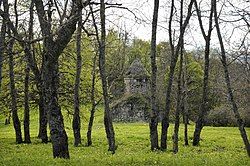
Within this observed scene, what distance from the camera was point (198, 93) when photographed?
5772cm

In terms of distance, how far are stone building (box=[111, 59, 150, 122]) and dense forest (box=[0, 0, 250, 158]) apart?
2.07m

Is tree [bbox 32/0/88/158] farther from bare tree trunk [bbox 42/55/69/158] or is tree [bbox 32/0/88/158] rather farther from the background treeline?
the background treeline

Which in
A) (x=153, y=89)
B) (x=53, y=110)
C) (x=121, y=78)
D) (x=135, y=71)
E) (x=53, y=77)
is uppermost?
(x=135, y=71)

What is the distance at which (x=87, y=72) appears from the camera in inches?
1364

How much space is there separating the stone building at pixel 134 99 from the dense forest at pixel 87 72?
2.07 metres

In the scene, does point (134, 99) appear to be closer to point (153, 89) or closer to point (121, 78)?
point (121, 78)

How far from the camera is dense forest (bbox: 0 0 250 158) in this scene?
14.5 meters

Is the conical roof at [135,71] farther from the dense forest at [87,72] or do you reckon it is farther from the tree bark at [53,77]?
the tree bark at [53,77]

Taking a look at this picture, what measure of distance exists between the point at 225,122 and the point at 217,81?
643cm

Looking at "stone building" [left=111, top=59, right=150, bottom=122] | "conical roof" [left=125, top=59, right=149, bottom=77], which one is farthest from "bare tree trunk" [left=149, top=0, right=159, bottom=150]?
"conical roof" [left=125, top=59, right=149, bottom=77]

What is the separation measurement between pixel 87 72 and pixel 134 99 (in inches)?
1135

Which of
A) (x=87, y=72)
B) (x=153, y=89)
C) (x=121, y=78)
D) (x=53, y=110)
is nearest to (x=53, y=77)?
(x=53, y=110)

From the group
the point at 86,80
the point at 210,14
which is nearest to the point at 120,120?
the point at 86,80

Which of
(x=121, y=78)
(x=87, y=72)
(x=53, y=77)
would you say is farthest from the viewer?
(x=121, y=78)
